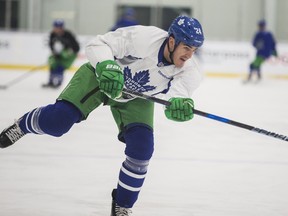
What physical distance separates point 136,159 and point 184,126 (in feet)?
11.3

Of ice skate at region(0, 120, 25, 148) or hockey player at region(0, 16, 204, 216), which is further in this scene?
Answer: ice skate at region(0, 120, 25, 148)

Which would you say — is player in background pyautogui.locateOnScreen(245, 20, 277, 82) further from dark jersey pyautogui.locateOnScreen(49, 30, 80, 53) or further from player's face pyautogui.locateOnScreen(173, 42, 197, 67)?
player's face pyautogui.locateOnScreen(173, 42, 197, 67)

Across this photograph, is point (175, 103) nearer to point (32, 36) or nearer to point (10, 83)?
point (10, 83)

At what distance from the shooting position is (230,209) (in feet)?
10.6

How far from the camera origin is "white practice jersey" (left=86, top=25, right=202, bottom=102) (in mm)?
2961

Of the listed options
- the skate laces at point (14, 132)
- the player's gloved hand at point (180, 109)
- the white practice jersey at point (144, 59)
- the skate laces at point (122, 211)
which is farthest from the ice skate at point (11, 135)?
the player's gloved hand at point (180, 109)

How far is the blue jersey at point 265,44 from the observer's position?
1210 cm

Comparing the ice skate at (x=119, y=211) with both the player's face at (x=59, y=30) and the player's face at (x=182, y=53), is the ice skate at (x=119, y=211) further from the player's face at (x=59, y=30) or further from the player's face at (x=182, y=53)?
the player's face at (x=59, y=30)

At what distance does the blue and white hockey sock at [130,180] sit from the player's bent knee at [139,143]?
3 cm

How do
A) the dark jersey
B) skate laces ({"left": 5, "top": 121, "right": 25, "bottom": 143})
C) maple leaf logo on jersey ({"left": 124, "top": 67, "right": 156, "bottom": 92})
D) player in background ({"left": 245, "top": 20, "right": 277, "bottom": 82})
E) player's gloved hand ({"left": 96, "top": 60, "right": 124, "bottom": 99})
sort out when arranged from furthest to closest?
1. player in background ({"left": 245, "top": 20, "right": 277, "bottom": 82})
2. the dark jersey
3. skate laces ({"left": 5, "top": 121, "right": 25, "bottom": 143})
4. maple leaf logo on jersey ({"left": 124, "top": 67, "right": 156, "bottom": 92})
5. player's gloved hand ({"left": 96, "top": 60, "right": 124, "bottom": 99})

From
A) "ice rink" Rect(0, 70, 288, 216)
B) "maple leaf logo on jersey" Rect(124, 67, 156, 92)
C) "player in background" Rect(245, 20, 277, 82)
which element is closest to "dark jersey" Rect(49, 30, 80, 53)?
"ice rink" Rect(0, 70, 288, 216)

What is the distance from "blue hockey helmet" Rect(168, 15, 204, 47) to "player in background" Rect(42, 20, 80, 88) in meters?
6.86

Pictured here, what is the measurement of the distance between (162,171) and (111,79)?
4.82 feet

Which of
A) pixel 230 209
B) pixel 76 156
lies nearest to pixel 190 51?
pixel 230 209
